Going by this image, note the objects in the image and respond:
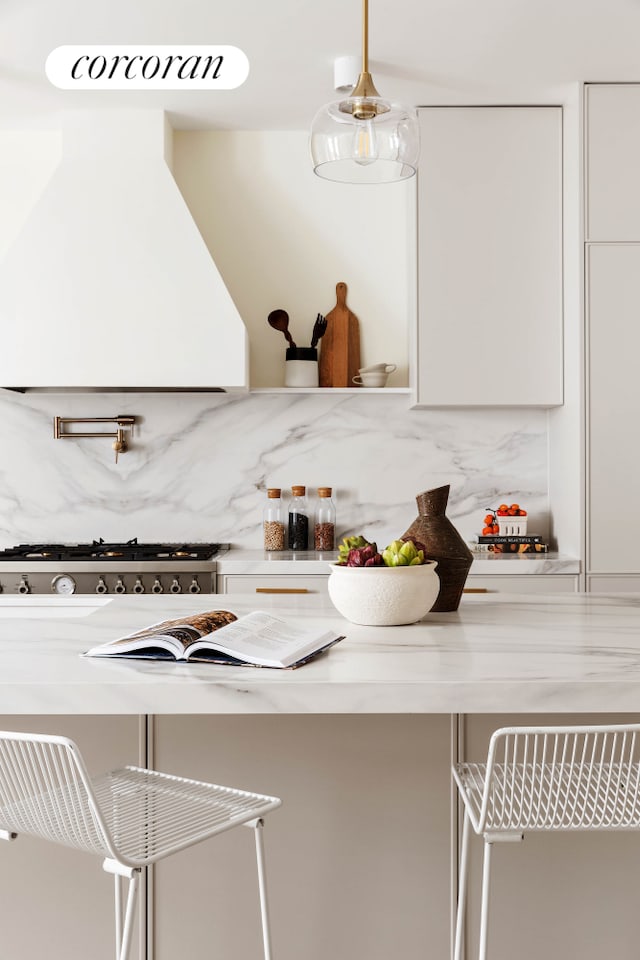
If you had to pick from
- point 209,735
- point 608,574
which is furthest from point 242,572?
point 209,735

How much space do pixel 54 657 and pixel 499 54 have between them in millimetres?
2610

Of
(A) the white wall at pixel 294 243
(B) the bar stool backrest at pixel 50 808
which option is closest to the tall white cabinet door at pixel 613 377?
(A) the white wall at pixel 294 243

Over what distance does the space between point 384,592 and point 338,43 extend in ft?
6.82

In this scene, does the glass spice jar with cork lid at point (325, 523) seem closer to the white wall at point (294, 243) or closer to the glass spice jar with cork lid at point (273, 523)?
the glass spice jar with cork lid at point (273, 523)

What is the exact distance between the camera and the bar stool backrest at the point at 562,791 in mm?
1381

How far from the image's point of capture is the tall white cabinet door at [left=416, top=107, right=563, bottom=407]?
360 cm

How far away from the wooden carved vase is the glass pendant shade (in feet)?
2.46

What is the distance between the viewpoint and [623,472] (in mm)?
3439

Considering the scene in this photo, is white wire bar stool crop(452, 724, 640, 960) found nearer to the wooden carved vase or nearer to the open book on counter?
the open book on counter

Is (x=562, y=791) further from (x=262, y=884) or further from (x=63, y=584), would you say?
(x=63, y=584)

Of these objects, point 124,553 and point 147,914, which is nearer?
point 147,914

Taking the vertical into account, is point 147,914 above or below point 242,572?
below

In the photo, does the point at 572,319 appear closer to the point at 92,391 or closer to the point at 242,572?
the point at 242,572

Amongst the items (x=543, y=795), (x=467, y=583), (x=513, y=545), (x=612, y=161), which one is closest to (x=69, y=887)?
(x=543, y=795)
